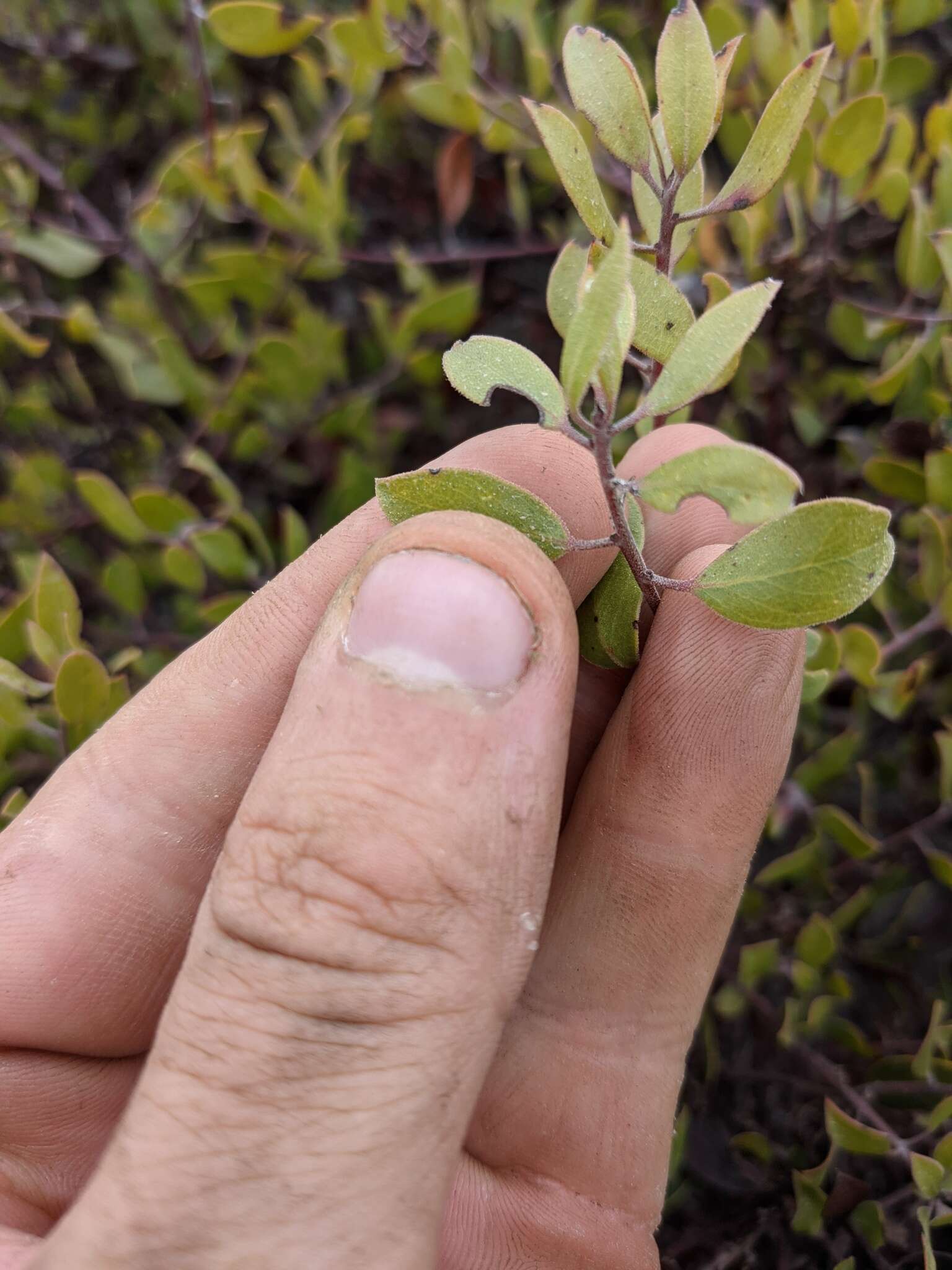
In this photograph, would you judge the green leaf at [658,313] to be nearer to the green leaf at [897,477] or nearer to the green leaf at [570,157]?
the green leaf at [570,157]

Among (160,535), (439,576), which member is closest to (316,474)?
(160,535)

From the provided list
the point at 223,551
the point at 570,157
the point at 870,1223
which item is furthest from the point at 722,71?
the point at 870,1223

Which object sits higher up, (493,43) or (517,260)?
(493,43)

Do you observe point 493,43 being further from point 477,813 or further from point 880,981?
point 880,981

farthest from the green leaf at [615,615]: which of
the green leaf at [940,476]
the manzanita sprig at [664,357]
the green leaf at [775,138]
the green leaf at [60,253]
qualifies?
the green leaf at [60,253]

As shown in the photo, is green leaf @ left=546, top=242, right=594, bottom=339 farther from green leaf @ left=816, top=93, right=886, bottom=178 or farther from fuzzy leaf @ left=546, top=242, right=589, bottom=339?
green leaf @ left=816, top=93, right=886, bottom=178

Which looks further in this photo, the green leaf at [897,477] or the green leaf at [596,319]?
the green leaf at [897,477]
